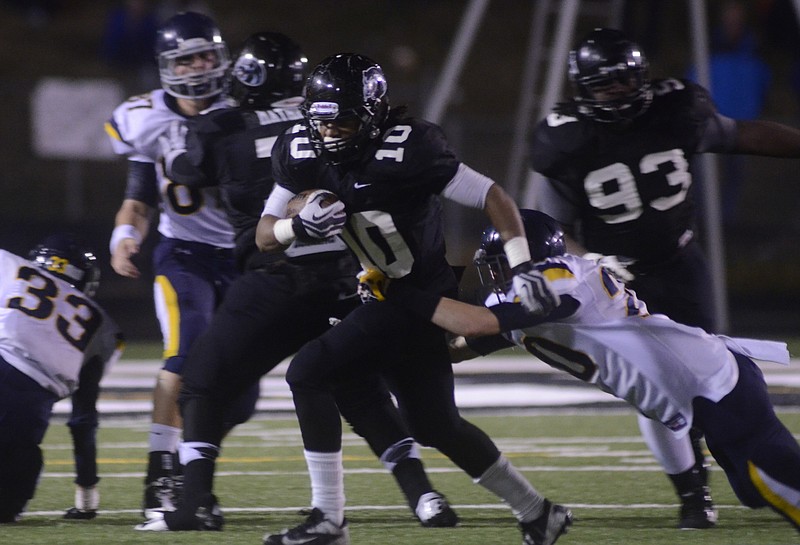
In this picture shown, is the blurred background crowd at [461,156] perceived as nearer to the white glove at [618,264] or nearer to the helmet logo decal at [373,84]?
the white glove at [618,264]

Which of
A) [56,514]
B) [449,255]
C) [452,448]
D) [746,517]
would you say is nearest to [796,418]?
[746,517]

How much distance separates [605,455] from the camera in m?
5.84

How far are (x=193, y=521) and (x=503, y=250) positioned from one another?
125 centimetres

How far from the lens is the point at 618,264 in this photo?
464 cm

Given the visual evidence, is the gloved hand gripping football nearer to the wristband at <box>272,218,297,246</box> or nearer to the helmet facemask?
the wristband at <box>272,218,297,246</box>

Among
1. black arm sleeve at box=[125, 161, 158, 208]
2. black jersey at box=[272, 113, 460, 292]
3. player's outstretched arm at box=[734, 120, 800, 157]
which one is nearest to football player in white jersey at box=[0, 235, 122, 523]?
black arm sleeve at box=[125, 161, 158, 208]

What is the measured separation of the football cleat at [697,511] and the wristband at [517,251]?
1.05 m

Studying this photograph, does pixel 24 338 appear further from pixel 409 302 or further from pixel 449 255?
pixel 449 255

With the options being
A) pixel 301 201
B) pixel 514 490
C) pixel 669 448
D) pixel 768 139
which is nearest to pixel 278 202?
pixel 301 201

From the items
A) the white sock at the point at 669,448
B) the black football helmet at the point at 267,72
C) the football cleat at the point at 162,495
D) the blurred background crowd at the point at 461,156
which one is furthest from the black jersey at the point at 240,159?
the blurred background crowd at the point at 461,156

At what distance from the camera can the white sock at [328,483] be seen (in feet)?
13.0

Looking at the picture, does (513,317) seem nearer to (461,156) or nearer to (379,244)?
(379,244)

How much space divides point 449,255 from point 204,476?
7413mm

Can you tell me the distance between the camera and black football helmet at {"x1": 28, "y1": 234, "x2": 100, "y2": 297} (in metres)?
4.78
